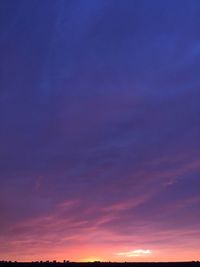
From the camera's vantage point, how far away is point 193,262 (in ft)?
155
